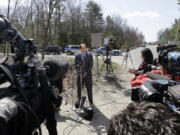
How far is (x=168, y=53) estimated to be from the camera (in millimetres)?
2262

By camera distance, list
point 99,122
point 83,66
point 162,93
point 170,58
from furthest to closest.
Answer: point 83,66 → point 99,122 → point 170,58 → point 162,93

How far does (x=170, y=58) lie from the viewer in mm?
2184

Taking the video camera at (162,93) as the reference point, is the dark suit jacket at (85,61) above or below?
below

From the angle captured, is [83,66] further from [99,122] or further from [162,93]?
[162,93]

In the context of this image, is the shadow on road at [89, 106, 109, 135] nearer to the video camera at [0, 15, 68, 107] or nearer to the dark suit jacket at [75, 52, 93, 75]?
the dark suit jacket at [75, 52, 93, 75]

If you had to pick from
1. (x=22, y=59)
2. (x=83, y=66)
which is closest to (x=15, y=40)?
(x=22, y=59)

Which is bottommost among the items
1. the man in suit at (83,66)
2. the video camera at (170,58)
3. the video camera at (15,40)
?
the man in suit at (83,66)

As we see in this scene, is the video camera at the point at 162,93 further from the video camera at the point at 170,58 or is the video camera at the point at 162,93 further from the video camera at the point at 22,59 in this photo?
the video camera at the point at 22,59

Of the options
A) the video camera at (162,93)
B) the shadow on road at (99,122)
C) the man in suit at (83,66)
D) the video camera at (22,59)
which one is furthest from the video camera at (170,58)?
the man in suit at (83,66)

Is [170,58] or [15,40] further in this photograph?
[170,58]

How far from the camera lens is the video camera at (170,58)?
84.5 inches

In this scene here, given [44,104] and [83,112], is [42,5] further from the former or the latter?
[44,104]

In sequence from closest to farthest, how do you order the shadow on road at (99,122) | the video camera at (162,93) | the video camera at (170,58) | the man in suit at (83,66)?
1. the video camera at (162,93)
2. the video camera at (170,58)
3. the shadow on road at (99,122)
4. the man in suit at (83,66)

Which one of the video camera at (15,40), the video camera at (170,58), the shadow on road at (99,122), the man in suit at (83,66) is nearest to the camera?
the video camera at (15,40)
